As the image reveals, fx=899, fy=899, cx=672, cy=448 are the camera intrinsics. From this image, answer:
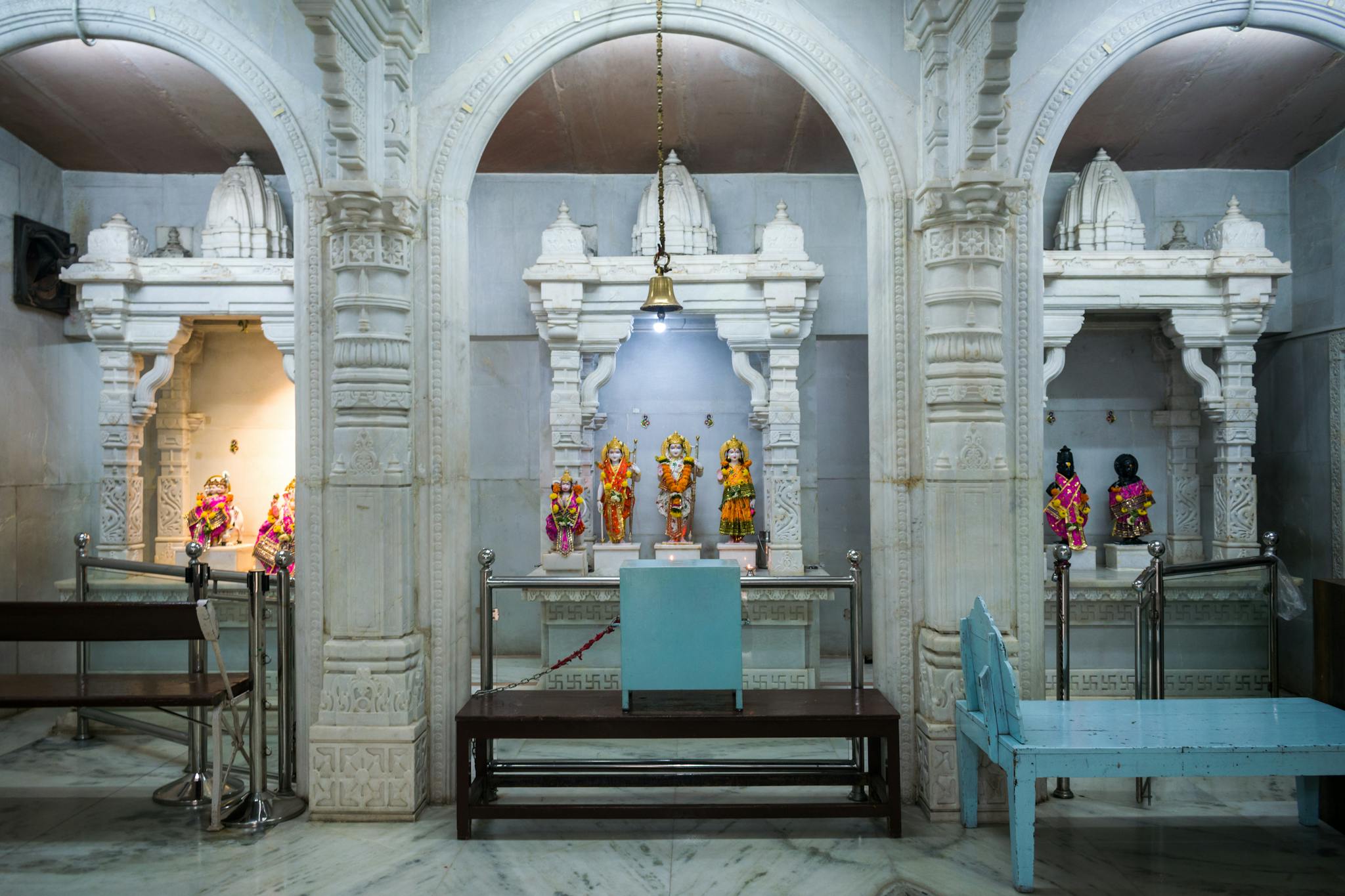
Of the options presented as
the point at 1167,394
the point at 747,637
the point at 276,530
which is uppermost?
the point at 1167,394

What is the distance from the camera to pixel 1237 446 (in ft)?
23.5

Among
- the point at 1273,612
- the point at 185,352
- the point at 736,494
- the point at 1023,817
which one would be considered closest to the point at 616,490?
the point at 736,494

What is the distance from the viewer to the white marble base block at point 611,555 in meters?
7.27

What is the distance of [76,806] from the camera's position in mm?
4750

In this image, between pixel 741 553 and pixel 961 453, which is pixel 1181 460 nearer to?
pixel 741 553

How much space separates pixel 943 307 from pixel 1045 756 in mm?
2120

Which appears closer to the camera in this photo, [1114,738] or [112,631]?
[1114,738]

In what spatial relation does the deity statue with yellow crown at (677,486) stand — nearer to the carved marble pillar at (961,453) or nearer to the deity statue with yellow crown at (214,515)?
the carved marble pillar at (961,453)

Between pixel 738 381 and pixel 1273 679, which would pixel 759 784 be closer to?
pixel 1273 679

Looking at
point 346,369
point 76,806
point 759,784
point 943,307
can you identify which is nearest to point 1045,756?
point 759,784

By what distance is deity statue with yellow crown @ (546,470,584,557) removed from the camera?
7230 millimetres

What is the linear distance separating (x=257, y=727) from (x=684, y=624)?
224 cm

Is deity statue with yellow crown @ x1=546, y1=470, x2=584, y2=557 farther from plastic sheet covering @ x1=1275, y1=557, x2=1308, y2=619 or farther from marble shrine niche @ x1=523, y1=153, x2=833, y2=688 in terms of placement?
plastic sheet covering @ x1=1275, y1=557, x2=1308, y2=619

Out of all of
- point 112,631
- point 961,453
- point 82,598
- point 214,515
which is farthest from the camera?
point 214,515
